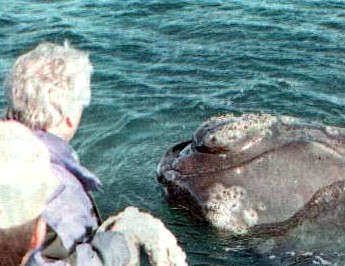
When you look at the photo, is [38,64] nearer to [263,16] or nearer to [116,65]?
[116,65]

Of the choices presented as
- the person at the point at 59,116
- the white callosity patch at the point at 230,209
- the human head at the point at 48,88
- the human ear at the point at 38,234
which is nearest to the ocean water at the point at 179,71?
the white callosity patch at the point at 230,209

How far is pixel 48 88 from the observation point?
13.9 feet

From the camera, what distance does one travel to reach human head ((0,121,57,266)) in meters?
3.68

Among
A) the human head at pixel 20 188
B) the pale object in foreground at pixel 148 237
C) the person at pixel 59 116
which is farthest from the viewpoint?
the pale object in foreground at pixel 148 237

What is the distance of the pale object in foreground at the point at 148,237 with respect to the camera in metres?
4.41

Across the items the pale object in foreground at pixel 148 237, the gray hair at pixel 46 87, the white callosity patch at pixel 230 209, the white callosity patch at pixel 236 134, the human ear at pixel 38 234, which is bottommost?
the white callosity patch at pixel 230 209

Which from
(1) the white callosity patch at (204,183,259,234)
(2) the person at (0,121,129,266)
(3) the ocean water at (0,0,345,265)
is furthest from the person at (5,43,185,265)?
(3) the ocean water at (0,0,345,265)

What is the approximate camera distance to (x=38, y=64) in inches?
169

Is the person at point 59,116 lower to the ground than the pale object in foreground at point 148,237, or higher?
higher

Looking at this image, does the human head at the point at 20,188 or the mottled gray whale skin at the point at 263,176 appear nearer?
the human head at the point at 20,188

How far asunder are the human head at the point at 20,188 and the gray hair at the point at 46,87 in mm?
422

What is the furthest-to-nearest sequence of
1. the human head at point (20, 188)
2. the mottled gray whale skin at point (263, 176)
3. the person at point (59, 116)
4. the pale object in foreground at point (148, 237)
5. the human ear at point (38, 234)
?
1. the mottled gray whale skin at point (263, 176)
2. the pale object in foreground at point (148, 237)
3. the person at point (59, 116)
4. the human ear at point (38, 234)
5. the human head at point (20, 188)

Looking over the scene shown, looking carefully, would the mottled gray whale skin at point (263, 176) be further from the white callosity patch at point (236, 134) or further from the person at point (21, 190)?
the person at point (21, 190)

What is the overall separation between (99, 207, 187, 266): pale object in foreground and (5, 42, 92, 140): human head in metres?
A: 0.57
